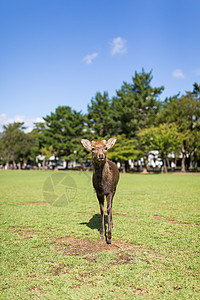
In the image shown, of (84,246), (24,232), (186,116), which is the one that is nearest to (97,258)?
(84,246)

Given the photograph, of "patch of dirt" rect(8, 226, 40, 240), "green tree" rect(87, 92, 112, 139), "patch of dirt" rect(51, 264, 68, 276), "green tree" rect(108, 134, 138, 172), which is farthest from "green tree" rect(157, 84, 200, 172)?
"patch of dirt" rect(51, 264, 68, 276)

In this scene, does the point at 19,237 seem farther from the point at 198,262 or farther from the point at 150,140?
the point at 150,140

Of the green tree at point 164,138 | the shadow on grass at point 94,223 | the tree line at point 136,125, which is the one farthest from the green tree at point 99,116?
the shadow on grass at point 94,223

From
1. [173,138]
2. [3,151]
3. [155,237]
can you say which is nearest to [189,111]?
[173,138]

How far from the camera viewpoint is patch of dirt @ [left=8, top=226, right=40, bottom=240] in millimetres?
5105

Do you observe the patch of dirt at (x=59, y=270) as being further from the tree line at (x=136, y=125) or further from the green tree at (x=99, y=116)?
the green tree at (x=99, y=116)

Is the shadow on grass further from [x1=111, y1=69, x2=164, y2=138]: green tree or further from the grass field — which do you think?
[x1=111, y1=69, x2=164, y2=138]: green tree

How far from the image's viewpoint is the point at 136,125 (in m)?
40.4

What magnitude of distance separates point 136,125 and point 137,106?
3.32 m

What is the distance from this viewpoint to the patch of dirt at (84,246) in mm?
4133

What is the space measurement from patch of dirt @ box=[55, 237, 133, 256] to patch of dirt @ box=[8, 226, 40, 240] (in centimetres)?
73

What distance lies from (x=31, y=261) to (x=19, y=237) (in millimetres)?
1443

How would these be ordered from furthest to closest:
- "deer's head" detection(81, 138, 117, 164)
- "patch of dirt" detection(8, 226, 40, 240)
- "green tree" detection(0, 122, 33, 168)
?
"green tree" detection(0, 122, 33, 168) → "patch of dirt" detection(8, 226, 40, 240) → "deer's head" detection(81, 138, 117, 164)

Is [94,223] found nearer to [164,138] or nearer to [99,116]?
[164,138]
